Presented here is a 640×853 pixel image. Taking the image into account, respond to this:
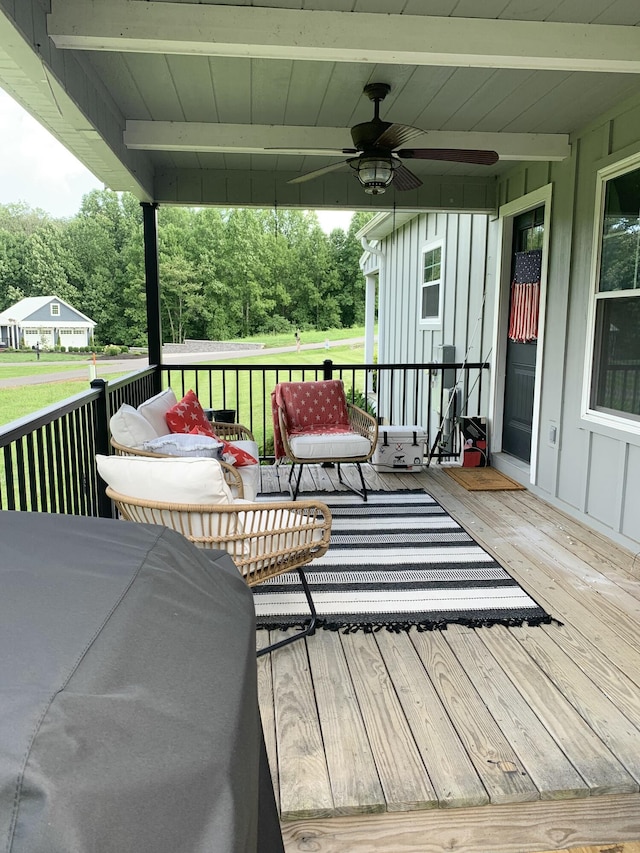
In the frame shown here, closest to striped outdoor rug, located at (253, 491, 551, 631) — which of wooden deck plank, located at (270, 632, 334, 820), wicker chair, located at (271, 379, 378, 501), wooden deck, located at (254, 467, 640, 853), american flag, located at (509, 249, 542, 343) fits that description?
wooden deck, located at (254, 467, 640, 853)

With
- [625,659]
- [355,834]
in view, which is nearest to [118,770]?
[355,834]

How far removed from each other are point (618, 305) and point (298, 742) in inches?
129

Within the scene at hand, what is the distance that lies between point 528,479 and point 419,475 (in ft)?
3.05

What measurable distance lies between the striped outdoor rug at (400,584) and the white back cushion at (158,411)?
1.23 m

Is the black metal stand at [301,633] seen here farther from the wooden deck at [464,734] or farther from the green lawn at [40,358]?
the green lawn at [40,358]

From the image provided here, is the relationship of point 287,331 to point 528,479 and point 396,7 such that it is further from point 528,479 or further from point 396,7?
point 396,7

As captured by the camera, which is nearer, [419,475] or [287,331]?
→ [419,475]

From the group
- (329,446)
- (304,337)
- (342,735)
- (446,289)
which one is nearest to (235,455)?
(329,446)

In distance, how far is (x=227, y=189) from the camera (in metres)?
5.49

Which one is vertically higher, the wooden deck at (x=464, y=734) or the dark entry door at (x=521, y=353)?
the dark entry door at (x=521, y=353)

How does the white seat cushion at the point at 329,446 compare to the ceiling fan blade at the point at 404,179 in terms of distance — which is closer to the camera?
the ceiling fan blade at the point at 404,179

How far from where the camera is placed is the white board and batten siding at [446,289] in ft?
20.0

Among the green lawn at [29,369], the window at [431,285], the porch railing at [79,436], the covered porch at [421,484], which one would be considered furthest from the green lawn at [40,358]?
the covered porch at [421,484]

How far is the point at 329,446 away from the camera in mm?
4547
